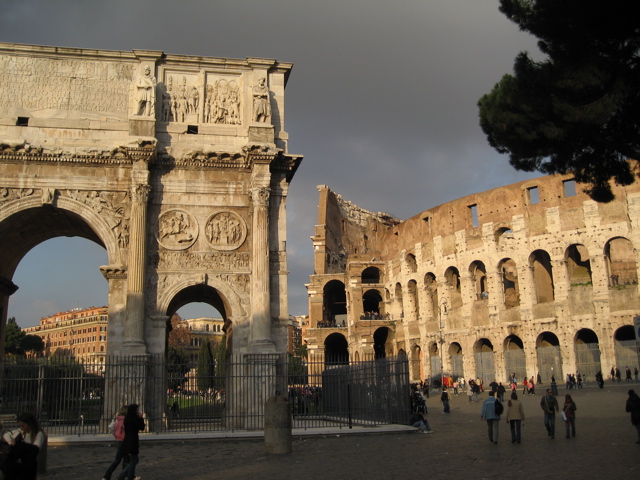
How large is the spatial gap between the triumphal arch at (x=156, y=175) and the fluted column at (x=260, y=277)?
29 mm

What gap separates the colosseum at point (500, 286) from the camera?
32812mm

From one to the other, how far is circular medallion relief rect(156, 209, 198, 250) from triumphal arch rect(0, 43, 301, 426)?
27 mm

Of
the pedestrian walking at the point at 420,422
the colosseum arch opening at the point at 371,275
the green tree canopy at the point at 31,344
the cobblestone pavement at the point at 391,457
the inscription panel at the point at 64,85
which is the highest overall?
the inscription panel at the point at 64,85

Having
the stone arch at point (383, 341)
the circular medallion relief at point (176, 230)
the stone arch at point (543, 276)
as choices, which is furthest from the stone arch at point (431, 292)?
the circular medallion relief at point (176, 230)

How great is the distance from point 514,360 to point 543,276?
207 inches

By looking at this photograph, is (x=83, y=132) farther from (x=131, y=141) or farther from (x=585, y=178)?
(x=585, y=178)

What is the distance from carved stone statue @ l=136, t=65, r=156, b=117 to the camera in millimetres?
16750

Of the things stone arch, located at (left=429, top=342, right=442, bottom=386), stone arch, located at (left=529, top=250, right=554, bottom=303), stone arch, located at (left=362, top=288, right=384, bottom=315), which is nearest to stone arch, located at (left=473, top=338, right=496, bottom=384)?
stone arch, located at (left=429, top=342, right=442, bottom=386)

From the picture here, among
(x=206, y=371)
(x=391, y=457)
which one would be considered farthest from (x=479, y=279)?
(x=391, y=457)

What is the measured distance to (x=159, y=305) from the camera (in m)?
16.2

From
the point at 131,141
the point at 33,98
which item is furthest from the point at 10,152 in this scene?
→ the point at 131,141

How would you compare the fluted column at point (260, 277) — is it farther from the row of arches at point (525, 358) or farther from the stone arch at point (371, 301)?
the stone arch at point (371, 301)

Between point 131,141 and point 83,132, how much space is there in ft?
5.08

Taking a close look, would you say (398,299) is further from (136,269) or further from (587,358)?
(136,269)
